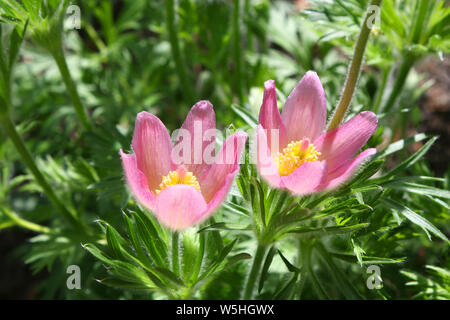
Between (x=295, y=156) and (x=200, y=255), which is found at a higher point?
(x=295, y=156)

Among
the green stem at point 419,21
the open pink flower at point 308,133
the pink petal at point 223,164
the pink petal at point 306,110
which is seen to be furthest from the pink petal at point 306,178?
the green stem at point 419,21

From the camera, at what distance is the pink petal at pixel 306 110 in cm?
119

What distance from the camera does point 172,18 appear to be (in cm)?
194

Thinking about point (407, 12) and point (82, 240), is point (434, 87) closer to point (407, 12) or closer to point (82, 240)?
point (407, 12)

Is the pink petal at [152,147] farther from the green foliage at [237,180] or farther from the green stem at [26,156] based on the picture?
the green stem at [26,156]

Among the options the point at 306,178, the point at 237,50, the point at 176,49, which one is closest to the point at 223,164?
the point at 306,178

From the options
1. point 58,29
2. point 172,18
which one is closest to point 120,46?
point 172,18

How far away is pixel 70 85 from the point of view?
1.60m

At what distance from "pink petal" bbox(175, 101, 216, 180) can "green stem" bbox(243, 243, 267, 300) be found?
0.83 ft

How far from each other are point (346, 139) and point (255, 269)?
422mm

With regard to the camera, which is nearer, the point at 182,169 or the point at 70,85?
the point at 182,169

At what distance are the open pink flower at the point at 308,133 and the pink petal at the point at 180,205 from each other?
0.59ft

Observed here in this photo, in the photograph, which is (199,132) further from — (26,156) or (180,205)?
(26,156)
